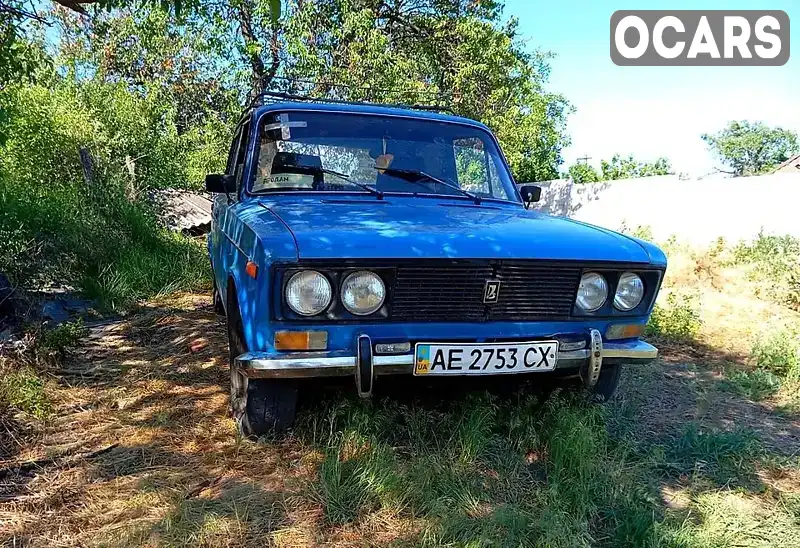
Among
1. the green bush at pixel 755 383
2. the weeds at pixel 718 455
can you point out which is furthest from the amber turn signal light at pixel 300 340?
the green bush at pixel 755 383

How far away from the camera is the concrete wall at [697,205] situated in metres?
9.24

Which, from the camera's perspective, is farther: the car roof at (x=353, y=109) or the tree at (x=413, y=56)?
the tree at (x=413, y=56)

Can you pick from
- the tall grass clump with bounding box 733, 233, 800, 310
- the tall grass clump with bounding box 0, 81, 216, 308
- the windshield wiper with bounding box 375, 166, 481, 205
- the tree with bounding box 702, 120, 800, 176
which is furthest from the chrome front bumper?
the tree with bounding box 702, 120, 800, 176

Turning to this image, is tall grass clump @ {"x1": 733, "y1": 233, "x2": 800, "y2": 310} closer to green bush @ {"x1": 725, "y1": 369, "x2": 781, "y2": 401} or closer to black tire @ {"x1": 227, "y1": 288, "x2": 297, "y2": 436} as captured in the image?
green bush @ {"x1": 725, "y1": 369, "x2": 781, "y2": 401}

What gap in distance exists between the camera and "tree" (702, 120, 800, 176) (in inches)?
Result: 1853

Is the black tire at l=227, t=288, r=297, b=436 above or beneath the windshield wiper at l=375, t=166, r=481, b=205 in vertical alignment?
beneath

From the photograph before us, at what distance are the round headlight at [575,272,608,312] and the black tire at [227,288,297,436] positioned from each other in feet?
4.44

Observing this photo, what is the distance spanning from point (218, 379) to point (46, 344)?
1.16 meters

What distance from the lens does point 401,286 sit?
2.50 m

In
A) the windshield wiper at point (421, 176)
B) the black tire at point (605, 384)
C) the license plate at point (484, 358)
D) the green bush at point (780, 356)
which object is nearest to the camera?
the license plate at point (484, 358)

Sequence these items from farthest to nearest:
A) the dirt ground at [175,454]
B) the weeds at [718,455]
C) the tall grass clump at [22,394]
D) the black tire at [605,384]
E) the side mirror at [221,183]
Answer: the side mirror at [221,183], the black tire at [605,384], the tall grass clump at [22,394], the weeds at [718,455], the dirt ground at [175,454]

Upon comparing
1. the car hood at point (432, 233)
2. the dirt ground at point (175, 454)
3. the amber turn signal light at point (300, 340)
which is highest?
the car hood at point (432, 233)

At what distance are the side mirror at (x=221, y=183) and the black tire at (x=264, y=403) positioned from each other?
1.17m

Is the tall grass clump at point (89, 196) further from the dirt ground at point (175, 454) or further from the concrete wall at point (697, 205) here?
the concrete wall at point (697, 205)
